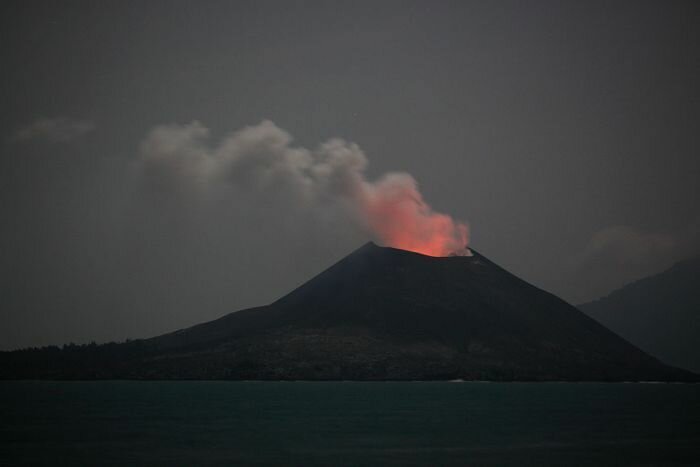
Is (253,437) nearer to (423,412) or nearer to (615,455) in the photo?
(615,455)

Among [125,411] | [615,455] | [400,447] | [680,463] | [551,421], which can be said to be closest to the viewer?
[680,463]

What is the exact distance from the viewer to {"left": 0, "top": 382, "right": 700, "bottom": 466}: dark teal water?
93375 millimetres

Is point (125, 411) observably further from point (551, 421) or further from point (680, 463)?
point (680, 463)

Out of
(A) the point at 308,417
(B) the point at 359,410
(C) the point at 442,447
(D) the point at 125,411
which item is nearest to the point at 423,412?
(B) the point at 359,410

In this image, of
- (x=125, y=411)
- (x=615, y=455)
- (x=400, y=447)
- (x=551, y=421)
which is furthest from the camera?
(x=125, y=411)

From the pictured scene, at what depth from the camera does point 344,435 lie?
121 metres

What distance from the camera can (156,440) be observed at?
4318 inches

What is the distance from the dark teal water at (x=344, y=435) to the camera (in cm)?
9338

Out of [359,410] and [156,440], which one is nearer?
[156,440]

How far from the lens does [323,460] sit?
9269 centimetres

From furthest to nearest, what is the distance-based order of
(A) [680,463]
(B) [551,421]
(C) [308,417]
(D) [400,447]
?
(C) [308,417] → (B) [551,421] → (D) [400,447] → (A) [680,463]

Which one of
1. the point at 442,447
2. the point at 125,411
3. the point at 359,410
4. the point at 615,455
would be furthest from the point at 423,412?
the point at 615,455

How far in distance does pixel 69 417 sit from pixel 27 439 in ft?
127

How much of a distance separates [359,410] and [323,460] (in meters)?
83.0
